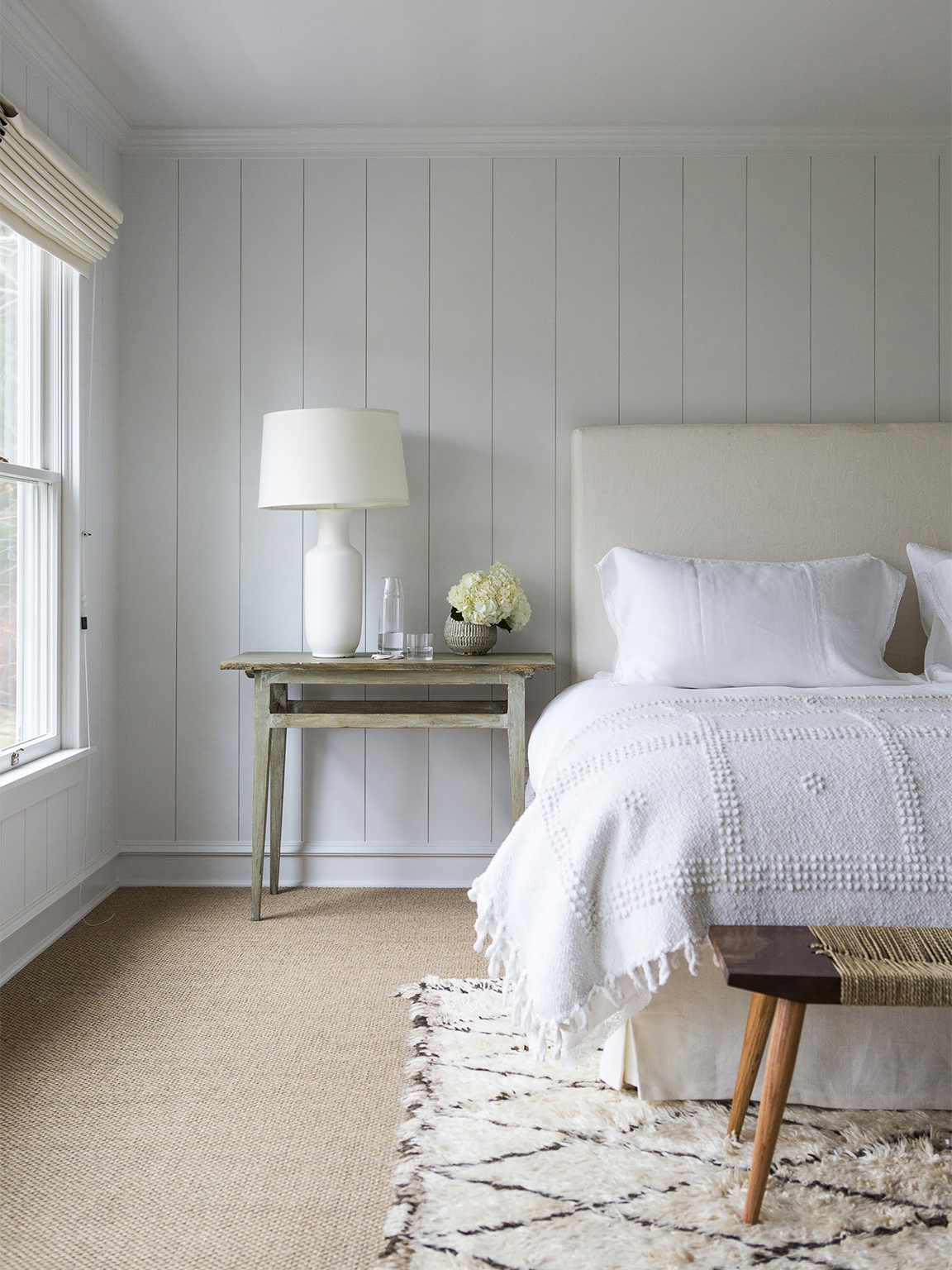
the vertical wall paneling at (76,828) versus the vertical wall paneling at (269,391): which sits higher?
the vertical wall paneling at (269,391)

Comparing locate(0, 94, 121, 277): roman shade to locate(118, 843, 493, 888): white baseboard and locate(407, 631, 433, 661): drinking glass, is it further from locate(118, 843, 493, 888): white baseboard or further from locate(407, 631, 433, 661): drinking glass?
locate(118, 843, 493, 888): white baseboard

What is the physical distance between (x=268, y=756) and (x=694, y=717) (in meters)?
1.48

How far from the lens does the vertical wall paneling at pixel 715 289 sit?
10.8ft

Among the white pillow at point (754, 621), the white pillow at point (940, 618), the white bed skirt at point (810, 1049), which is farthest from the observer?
the white pillow at point (940, 618)

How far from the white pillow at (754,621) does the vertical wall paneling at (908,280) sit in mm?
760

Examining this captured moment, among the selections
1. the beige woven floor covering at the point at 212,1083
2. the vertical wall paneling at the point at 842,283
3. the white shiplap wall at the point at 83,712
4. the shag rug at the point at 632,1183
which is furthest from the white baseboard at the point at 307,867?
the vertical wall paneling at the point at 842,283

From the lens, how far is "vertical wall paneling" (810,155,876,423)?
130 inches

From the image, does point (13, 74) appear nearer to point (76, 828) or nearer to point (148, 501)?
point (148, 501)

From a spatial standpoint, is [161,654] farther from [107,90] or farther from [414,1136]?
[414,1136]

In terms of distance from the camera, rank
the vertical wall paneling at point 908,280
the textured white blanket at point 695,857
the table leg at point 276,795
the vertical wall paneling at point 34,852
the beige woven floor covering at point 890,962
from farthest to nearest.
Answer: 1. the vertical wall paneling at point 908,280
2. the table leg at point 276,795
3. the vertical wall paneling at point 34,852
4. the textured white blanket at point 695,857
5. the beige woven floor covering at point 890,962

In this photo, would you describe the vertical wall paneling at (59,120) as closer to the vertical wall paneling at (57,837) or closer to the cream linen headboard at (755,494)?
the cream linen headboard at (755,494)

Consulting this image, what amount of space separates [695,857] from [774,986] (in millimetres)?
308

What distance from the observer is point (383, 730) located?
3359 millimetres

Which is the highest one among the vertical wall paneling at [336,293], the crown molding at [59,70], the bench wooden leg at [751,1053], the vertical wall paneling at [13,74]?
the crown molding at [59,70]
